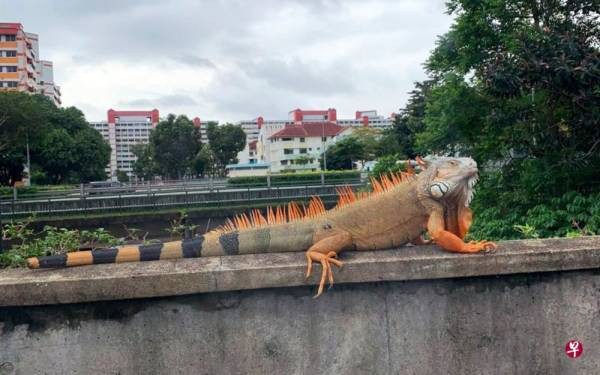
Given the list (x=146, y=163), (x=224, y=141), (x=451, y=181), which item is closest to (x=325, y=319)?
(x=451, y=181)

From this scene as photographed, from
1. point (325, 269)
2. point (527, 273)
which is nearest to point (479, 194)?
point (527, 273)

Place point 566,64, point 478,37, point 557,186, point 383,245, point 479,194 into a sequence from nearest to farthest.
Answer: point 383,245, point 566,64, point 557,186, point 479,194, point 478,37

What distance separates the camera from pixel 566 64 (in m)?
6.75

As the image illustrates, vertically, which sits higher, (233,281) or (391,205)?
(391,205)

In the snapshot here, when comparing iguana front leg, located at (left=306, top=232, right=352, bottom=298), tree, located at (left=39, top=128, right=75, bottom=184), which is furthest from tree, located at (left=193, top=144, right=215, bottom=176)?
iguana front leg, located at (left=306, top=232, right=352, bottom=298)

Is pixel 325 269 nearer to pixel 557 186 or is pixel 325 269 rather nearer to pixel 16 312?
pixel 16 312

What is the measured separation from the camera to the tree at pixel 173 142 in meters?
59.0

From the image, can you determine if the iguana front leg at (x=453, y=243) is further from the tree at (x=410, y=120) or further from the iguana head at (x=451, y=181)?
the tree at (x=410, y=120)

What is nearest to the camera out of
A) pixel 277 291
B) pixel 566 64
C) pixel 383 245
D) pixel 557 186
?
pixel 277 291

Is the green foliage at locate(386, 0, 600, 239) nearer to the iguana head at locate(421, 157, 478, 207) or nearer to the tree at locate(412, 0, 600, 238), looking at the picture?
the tree at locate(412, 0, 600, 238)

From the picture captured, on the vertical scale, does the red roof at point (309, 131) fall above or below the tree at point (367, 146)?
above

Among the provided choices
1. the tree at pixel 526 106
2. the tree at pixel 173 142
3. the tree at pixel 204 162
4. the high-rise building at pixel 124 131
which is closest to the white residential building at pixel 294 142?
the tree at pixel 204 162

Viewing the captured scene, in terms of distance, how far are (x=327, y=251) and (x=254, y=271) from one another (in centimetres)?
51

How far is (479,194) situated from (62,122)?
4967cm
